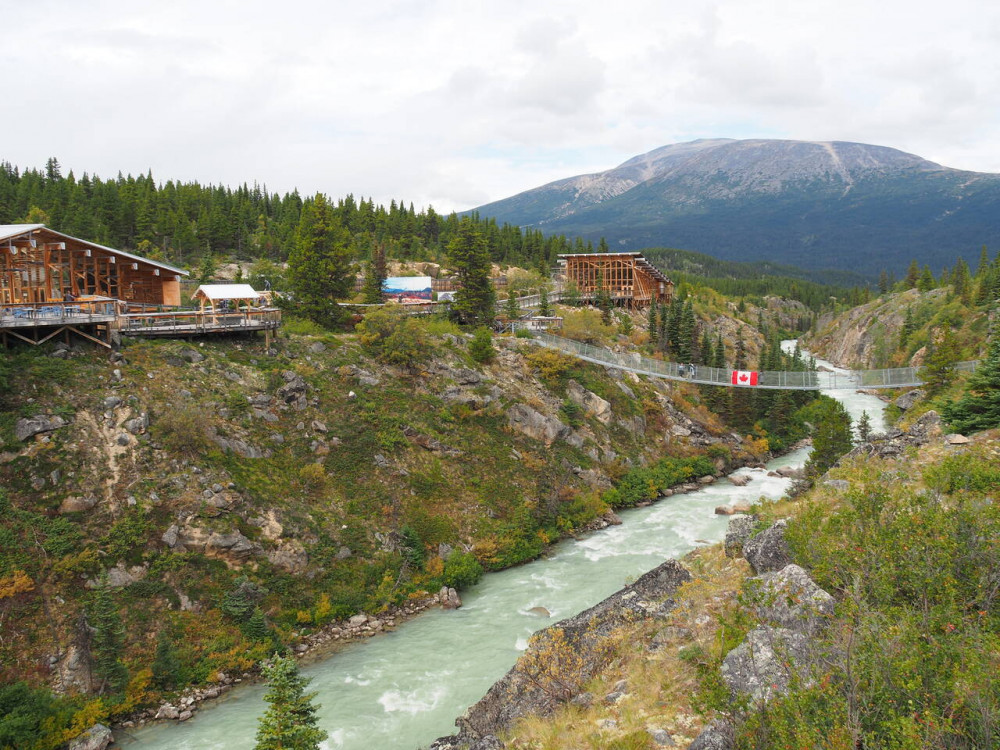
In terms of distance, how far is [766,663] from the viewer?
998 cm

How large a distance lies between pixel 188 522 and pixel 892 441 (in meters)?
25.9

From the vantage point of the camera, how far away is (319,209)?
35.9 meters

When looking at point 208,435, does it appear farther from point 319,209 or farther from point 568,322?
point 568,322

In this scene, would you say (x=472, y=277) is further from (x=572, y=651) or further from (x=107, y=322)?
(x=572, y=651)

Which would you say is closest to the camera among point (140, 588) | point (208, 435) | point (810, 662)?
point (810, 662)

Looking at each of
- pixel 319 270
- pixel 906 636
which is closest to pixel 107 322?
pixel 319 270

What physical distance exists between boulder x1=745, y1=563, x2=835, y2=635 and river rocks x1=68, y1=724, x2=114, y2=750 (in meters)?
17.0

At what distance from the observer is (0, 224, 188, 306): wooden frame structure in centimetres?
2473

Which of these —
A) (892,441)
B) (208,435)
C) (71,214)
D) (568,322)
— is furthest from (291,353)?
(71,214)

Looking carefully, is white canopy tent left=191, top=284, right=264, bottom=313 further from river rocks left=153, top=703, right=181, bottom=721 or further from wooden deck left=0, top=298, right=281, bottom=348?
river rocks left=153, top=703, right=181, bottom=721

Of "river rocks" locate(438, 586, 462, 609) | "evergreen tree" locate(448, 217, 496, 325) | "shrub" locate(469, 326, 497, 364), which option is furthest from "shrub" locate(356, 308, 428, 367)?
"river rocks" locate(438, 586, 462, 609)

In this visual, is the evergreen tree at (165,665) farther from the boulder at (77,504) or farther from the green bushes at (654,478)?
the green bushes at (654,478)

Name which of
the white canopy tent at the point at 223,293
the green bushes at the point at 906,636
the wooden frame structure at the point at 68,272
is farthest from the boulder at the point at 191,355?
the green bushes at the point at 906,636

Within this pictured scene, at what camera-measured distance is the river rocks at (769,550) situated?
47.1 ft
